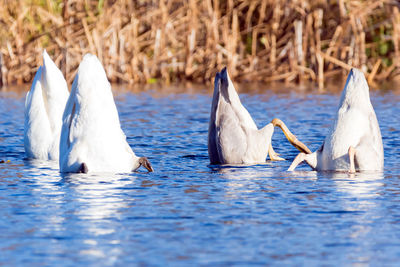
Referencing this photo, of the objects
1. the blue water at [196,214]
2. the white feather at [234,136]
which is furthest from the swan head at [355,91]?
the white feather at [234,136]

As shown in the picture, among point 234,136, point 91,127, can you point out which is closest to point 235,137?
point 234,136

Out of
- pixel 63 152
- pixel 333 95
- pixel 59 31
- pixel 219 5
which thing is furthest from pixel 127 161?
pixel 219 5

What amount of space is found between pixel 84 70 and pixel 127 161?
1012 millimetres

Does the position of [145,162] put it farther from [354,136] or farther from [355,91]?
[355,91]

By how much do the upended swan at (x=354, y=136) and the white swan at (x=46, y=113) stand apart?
3.02 metres

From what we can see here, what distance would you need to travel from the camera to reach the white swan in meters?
10.4

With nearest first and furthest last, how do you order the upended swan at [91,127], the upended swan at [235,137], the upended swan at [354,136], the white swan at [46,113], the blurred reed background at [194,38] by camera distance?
the upended swan at [91,127] < the upended swan at [354,136] < the upended swan at [235,137] < the white swan at [46,113] < the blurred reed background at [194,38]

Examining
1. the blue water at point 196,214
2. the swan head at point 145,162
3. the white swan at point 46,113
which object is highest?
the white swan at point 46,113

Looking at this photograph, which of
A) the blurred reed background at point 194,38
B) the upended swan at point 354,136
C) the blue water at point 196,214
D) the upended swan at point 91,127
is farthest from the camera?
the blurred reed background at point 194,38

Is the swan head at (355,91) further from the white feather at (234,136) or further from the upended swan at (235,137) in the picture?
the white feather at (234,136)

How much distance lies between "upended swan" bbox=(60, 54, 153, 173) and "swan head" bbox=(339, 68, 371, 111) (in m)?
2.28

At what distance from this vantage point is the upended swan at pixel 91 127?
8.51 m

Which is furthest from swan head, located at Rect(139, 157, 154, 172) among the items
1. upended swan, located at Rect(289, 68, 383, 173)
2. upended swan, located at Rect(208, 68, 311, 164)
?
upended swan, located at Rect(289, 68, 383, 173)

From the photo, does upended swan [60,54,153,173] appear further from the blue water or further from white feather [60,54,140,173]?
the blue water
